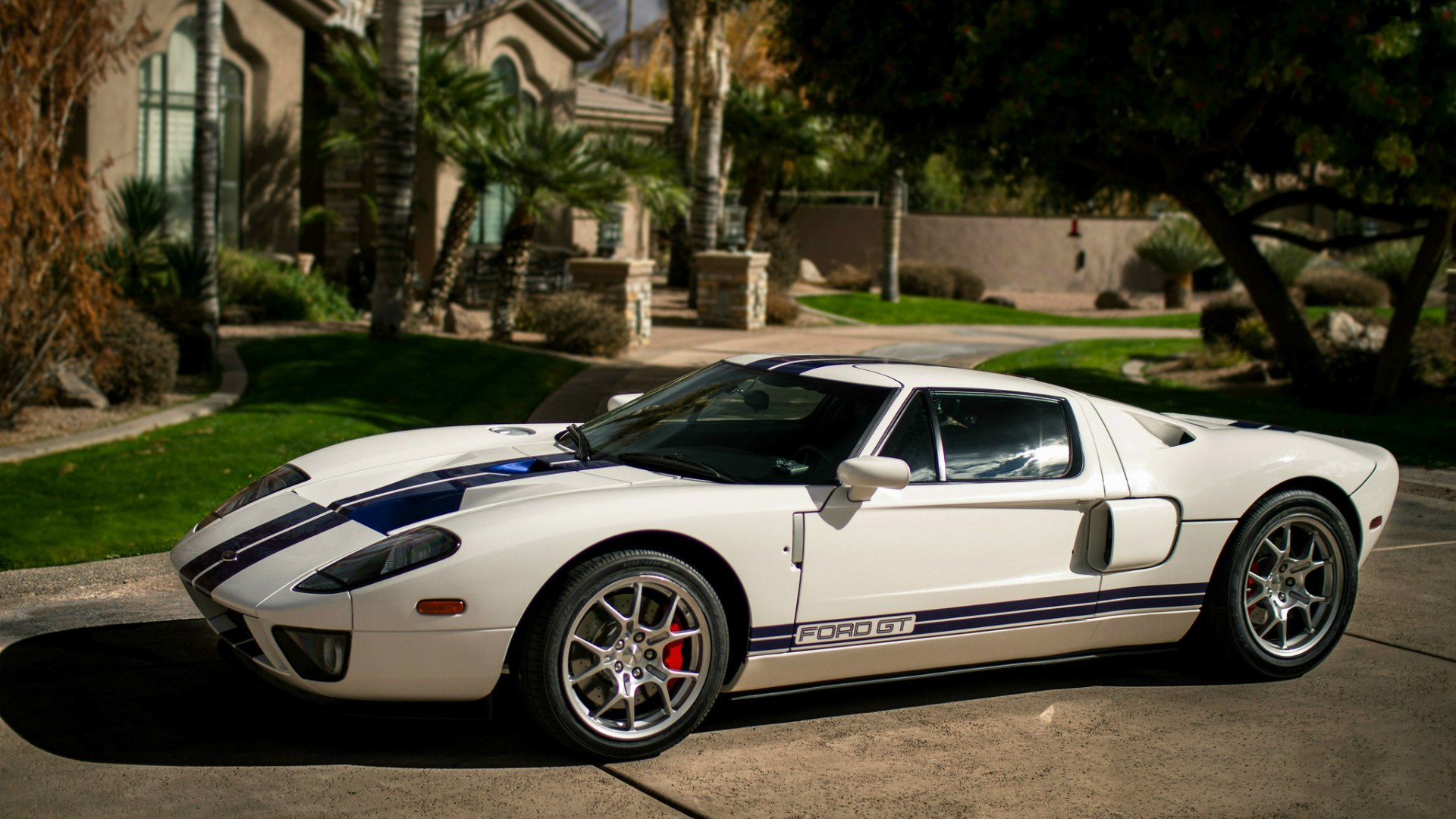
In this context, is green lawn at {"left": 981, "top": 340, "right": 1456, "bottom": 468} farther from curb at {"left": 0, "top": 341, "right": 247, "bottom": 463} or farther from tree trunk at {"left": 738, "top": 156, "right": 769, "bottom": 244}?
tree trunk at {"left": 738, "top": 156, "right": 769, "bottom": 244}

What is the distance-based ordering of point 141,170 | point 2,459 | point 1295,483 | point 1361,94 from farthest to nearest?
point 141,170
point 1361,94
point 2,459
point 1295,483

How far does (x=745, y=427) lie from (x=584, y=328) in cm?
1191

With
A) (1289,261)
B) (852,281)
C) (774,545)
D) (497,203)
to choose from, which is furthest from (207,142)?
(1289,261)

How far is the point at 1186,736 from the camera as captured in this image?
5.04 meters

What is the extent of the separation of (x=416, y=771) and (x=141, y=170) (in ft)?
53.3

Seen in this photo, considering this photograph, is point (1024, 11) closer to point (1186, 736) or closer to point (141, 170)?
point (1186, 736)

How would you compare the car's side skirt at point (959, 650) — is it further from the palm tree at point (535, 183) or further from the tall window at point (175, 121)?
the tall window at point (175, 121)

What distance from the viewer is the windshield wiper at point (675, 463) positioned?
4934 mm

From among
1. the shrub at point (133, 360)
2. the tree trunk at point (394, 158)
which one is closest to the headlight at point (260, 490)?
the shrub at point (133, 360)

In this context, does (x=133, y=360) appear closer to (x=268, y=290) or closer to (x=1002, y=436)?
(x=268, y=290)

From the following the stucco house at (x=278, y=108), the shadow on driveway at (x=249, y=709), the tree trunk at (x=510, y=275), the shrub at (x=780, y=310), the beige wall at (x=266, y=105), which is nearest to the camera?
the shadow on driveway at (x=249, y=709)

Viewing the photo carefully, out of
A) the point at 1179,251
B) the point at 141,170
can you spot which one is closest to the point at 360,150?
the point at 141,170

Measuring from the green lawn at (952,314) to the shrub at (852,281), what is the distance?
4.72 ft

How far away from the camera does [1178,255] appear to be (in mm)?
32469
